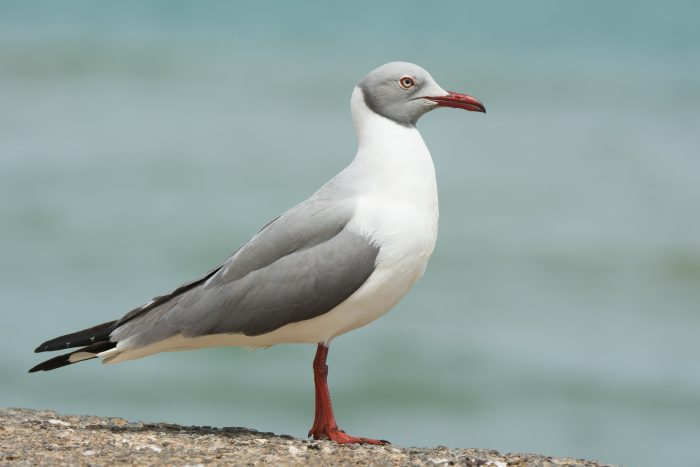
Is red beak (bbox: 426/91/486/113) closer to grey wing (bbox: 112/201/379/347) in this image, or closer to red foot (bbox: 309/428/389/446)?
grey wing (bbox: 112/201/379/347)

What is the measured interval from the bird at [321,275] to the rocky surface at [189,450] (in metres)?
0.42

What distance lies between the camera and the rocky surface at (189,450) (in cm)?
563

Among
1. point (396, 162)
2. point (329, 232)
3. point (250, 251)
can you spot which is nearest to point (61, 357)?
point (250, 251)

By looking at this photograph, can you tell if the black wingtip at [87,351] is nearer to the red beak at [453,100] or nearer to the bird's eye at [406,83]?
the bird's eye at [406,83]

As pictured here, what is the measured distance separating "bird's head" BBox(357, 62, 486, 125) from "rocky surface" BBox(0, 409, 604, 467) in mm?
2177

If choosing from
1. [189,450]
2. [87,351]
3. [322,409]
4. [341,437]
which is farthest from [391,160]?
[87,351]

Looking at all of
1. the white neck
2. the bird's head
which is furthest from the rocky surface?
the bird's head

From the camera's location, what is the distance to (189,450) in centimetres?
595

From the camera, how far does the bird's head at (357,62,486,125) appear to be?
6984mm

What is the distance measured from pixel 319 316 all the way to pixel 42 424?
76.4 inches

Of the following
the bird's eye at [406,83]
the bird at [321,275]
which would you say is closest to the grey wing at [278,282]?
the bird at [321,275]

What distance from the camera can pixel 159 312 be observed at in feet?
22.2

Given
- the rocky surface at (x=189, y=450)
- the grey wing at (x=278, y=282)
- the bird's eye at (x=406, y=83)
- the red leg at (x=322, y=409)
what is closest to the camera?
the rocky surface at (x=189, y=450)

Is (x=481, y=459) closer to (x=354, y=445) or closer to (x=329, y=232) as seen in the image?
(x=354, y=445)
